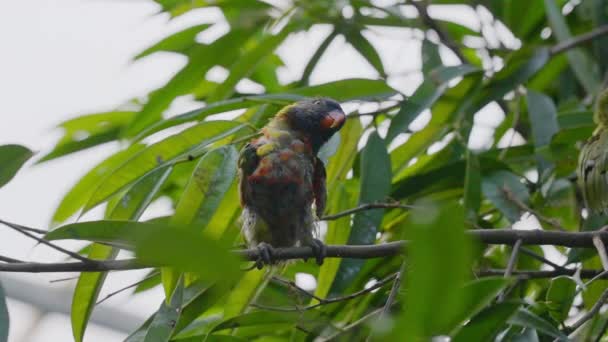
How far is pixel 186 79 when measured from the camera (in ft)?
9.11

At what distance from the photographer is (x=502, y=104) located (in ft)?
9.75

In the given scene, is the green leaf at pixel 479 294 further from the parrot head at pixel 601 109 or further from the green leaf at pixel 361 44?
the green leaf at pixel 361 44

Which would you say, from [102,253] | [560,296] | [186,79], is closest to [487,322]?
[560,296]

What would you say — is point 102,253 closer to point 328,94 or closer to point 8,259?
point 8,259

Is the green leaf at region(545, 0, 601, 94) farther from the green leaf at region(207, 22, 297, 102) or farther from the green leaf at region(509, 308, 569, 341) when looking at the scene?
the green leaf at region(509, 308, 569, 341)

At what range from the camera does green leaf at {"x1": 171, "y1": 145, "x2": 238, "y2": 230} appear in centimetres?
189

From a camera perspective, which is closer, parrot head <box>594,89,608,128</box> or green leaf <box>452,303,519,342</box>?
green leaf <box>452,303,519,342</box>

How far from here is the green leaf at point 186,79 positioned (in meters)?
2.74

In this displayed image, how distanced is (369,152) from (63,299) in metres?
5.03

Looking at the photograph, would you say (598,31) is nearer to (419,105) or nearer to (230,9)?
(419,105)

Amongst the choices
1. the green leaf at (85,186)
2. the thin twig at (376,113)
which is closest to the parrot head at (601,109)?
the thin twig at (376,113)

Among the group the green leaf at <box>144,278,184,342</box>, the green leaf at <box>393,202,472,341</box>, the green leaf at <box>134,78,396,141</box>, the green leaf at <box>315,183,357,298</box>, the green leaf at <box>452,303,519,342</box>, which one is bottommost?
the green leaf at <box>315,183,357,298</box>

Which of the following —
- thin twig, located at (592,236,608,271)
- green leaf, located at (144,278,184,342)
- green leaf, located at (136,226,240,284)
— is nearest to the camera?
green leaf, located at (136,226,240,284)

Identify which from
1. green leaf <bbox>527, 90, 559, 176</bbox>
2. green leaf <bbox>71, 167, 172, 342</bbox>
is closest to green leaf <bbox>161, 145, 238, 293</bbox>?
green leaf <bbox>71, 167, 172, 342</bbox>
